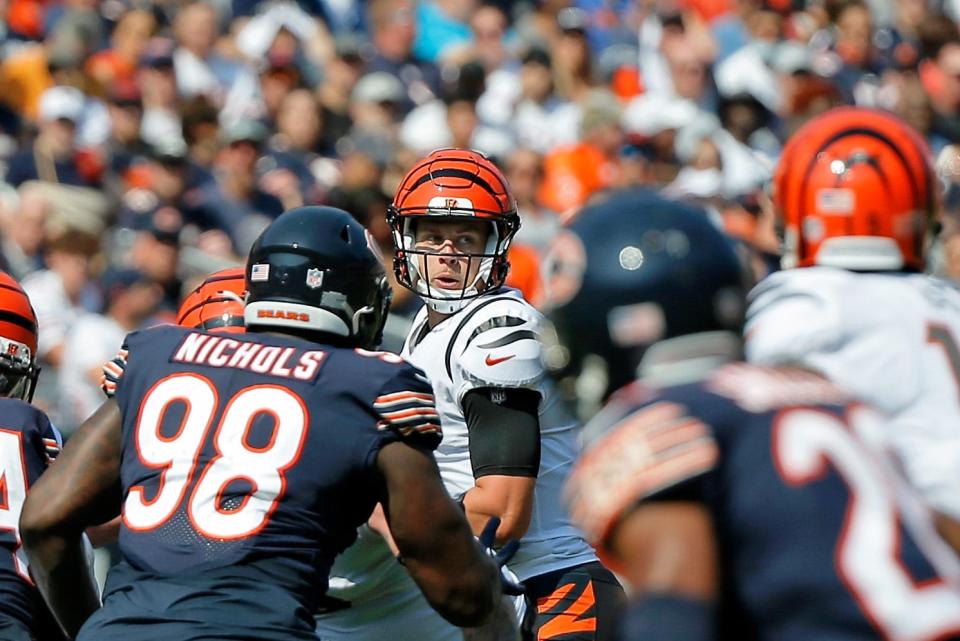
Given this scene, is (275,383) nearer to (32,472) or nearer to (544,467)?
(32,472)

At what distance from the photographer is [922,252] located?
3.79m

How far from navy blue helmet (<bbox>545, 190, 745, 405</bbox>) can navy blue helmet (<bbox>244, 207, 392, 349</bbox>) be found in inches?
47.0

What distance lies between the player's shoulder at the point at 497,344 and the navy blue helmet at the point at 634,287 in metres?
1.84

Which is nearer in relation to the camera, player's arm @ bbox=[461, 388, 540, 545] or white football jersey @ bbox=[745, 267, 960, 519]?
white football jersey @ bbox=[745, 267, 960, 519]

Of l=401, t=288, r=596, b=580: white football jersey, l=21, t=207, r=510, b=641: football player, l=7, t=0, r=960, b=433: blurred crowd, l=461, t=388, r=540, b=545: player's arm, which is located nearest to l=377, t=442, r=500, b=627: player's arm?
l=21, t=207, r=510, b=641: football player

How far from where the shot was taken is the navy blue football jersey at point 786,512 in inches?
98.2

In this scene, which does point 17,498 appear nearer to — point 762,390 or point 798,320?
point 798,320

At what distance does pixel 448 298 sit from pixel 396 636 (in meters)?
1.11

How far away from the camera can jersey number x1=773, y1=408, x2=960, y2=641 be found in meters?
2.49

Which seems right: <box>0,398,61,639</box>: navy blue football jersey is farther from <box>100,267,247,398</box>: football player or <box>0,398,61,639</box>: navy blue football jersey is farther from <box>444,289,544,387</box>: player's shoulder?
<box>444,289,544,387</box>: player's shoulder

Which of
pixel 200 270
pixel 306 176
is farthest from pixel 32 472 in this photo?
pixel 306 176

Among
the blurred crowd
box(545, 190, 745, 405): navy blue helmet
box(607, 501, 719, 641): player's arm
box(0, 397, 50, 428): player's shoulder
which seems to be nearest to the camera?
box(607, 501, 719, 641): player's arm

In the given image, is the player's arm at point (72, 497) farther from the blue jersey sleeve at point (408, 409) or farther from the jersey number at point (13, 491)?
the blue jersey sleeve at point (408, 409)

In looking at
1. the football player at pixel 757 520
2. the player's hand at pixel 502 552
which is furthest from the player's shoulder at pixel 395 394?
the football player at pixel 757 520
